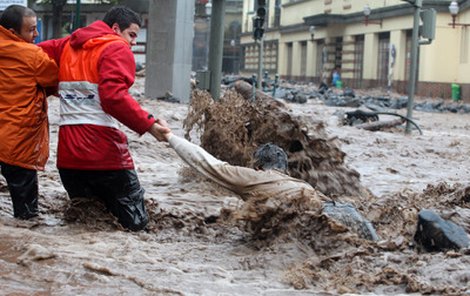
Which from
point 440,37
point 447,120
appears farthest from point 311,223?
point 440,37

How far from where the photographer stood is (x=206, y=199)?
28.6ft

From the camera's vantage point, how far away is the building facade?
45.0 meters

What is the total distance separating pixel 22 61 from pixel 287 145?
3.42 metres

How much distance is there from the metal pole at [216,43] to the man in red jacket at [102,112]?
6.08 metres

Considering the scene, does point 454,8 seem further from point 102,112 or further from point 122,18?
point 102,112

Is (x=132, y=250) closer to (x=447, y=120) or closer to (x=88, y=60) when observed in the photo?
(x=88, y=60)

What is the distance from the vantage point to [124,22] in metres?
6.66

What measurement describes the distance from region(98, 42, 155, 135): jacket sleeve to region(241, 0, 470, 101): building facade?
29.6 meters

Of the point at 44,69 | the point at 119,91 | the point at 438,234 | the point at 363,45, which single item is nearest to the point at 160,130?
the point at 119,91

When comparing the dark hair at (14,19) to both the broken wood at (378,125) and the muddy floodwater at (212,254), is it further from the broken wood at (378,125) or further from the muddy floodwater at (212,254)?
the broken wood at (378,125)

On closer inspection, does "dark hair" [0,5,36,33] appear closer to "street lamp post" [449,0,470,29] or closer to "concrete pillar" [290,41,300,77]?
"street lamp post" [449,0,470,29]

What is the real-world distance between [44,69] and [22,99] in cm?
25

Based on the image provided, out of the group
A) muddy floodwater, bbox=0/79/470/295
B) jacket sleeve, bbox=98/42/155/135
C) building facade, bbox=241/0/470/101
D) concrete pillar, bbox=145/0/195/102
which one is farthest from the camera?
building facade, bbox=241/0/470/101

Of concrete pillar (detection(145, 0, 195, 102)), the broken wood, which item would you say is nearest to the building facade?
concrete pillar (detection(145, 0, 195, 102))
